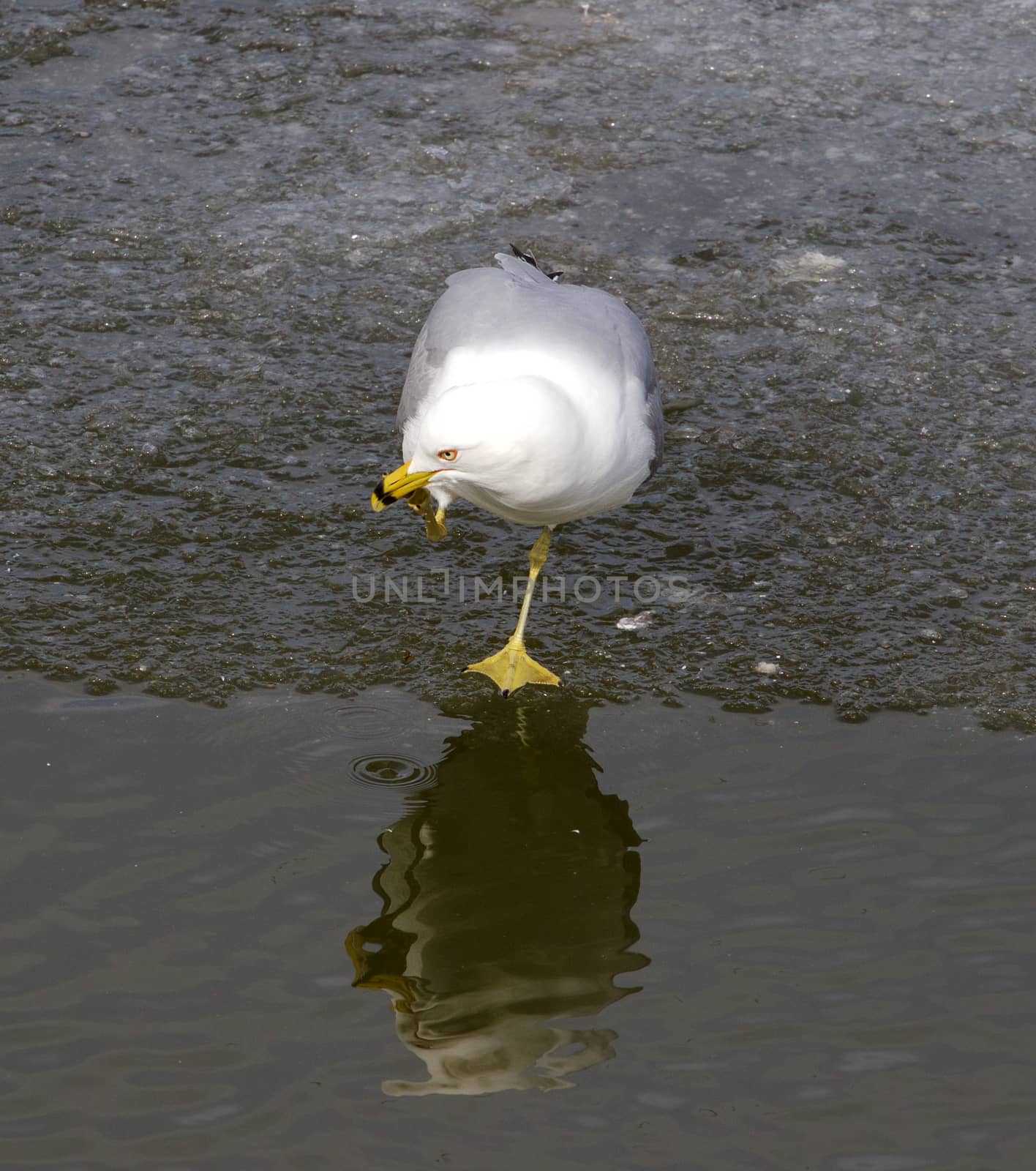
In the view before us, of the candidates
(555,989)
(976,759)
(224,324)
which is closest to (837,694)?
(976,759)

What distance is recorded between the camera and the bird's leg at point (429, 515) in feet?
14.3

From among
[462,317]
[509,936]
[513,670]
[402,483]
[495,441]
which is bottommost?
[509,936]

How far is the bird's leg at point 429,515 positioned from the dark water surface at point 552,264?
21cm

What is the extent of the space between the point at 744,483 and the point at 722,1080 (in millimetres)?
2516

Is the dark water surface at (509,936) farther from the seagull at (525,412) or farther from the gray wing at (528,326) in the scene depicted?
the gray wing at (528,326)

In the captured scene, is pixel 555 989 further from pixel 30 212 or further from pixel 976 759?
pixel 30 212

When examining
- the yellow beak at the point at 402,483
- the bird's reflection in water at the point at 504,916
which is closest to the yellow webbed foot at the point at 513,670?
the bird's reflection in water at the point at 504,916

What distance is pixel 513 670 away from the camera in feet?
14.1

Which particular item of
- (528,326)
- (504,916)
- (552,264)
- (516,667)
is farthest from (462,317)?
(552,264)

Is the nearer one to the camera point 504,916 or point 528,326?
point 504,916

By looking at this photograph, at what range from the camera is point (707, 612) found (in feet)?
15.1

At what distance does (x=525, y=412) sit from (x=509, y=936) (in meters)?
1.23

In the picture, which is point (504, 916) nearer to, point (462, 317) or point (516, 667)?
point (516, 667)

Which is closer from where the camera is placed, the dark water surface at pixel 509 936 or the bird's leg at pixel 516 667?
the dark water surface at pixel 509 936
